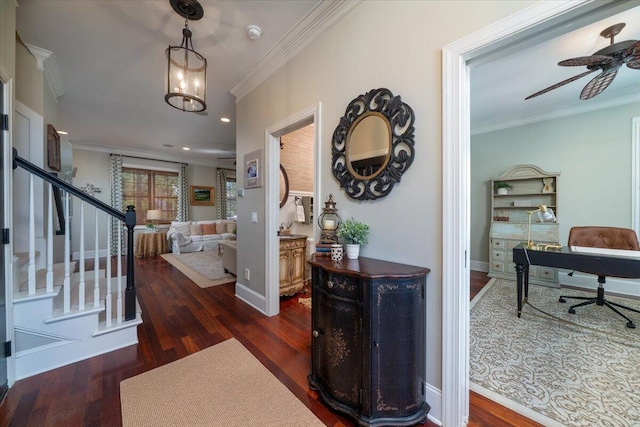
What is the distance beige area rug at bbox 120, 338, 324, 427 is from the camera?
1349mm

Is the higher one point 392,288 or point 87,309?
point 392,288

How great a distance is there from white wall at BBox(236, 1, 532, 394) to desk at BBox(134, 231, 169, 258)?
6267mm

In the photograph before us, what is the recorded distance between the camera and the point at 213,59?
8.45ft

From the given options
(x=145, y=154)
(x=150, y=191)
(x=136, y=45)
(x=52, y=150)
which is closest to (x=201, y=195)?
(x=150, y=191)

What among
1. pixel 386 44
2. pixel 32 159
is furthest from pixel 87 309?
pixel 386 44

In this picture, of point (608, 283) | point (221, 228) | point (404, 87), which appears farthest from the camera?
point (221, 228)

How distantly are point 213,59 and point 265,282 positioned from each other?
258 centimetres

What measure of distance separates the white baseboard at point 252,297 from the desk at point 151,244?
4518 millimetres

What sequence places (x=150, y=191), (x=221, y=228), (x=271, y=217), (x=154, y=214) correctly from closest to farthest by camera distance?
(x=271, y=217) < (x=154, y=214) < (x=150, y=191) < (x=221, y=228)

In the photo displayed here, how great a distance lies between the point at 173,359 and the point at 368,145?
230cm

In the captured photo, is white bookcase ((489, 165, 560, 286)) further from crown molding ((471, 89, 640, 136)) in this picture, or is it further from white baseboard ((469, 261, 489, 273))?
crown molding ((471, 89, 640, 136))

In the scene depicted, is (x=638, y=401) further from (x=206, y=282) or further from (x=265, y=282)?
(x=206, y=282)

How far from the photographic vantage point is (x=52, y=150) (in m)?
2.85

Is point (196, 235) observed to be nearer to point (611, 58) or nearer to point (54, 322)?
point (54, 322)
